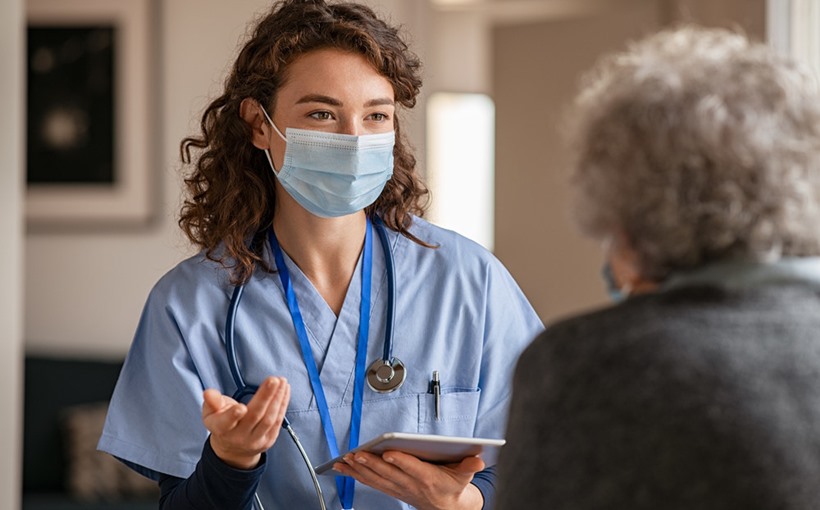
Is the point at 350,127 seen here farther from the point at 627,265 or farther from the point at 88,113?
the point at 88,113

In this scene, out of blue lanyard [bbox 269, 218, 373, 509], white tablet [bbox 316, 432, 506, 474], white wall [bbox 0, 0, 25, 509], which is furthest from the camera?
white wall [bbox 0, 0, 25, 509]

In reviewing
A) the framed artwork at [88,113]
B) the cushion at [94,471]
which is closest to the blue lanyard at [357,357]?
the cushion at [94,471]

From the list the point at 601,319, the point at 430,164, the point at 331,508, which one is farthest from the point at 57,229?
the point at 601,319

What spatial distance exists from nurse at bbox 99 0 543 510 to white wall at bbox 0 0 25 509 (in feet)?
3.60

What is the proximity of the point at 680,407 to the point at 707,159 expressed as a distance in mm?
218

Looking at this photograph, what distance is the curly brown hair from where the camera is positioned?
5.76 ft

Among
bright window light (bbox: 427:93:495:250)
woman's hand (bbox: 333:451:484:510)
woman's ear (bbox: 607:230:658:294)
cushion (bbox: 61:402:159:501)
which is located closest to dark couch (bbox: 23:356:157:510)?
cushion (bbox: 61:402:159:501)

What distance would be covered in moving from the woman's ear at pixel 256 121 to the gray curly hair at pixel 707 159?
874 millimetres

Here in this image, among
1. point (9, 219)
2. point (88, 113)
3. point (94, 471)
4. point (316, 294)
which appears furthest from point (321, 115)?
point (88, 113)

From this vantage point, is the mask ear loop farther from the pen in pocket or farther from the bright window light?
the bright window light

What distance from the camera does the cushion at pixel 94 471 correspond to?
4.05 m

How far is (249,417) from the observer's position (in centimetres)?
144

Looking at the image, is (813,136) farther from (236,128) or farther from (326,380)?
(236,128)

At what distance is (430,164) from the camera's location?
5215 millimetres
